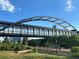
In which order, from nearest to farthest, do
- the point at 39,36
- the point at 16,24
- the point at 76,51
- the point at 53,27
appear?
the point at 76,51 < the point at 16,24 < the point at 39,36 < the point at 53,27

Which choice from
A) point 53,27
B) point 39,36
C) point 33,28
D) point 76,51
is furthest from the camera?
point 53,27

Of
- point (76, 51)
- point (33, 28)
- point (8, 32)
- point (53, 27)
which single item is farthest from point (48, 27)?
point (76, 51)

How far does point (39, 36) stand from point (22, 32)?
16.3 metres

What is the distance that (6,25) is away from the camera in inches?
3433

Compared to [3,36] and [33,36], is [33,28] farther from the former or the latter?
[3,36]

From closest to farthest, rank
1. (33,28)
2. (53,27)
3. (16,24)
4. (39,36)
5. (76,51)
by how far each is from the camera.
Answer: (76,51) < (16,24) < (33,28) < (39,36) < (53,27)

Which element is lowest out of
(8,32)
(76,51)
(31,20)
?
(76,51)

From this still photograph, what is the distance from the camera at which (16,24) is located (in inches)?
3691

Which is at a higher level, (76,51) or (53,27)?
(53,27)

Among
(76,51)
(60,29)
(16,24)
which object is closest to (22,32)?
(16,24)

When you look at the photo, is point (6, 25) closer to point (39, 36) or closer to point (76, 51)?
point (39, 36)

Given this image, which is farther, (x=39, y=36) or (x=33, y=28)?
(x=39, y=36)

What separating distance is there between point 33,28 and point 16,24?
11603 mm

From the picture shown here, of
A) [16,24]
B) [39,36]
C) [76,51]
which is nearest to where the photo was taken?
[76,51]
